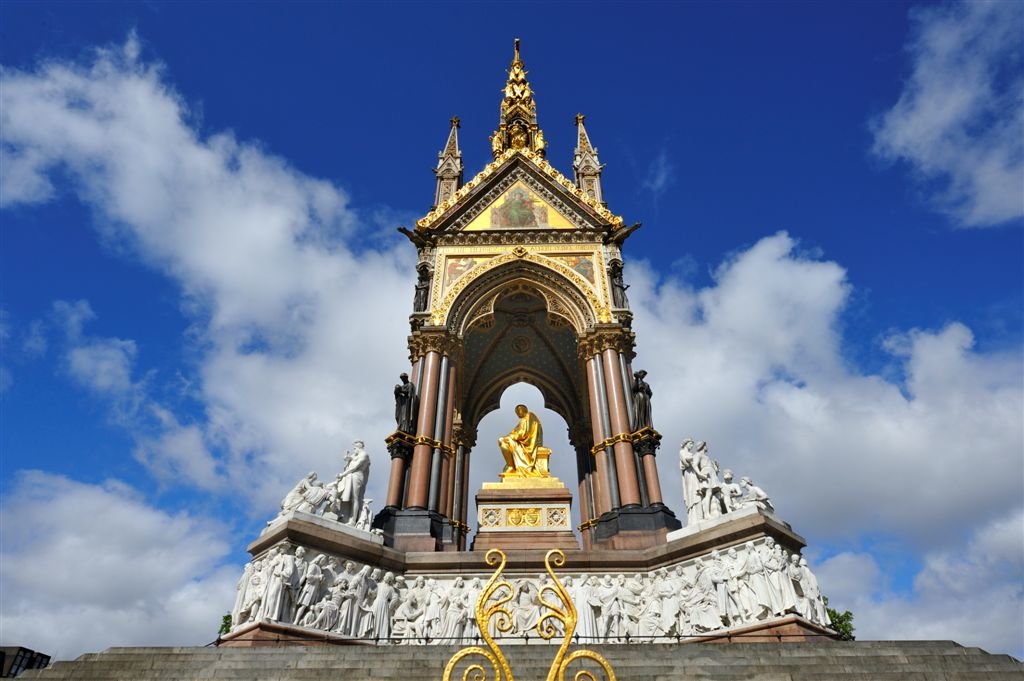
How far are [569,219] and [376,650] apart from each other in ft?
50.9

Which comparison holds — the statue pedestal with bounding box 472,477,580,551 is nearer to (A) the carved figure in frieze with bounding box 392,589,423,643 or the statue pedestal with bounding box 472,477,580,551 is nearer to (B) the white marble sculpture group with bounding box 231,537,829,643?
(B) the white marble sculpture group with bounding box 231,537,829,643

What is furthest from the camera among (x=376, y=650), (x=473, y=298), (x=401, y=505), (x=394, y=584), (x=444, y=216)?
(x=444, y=216)

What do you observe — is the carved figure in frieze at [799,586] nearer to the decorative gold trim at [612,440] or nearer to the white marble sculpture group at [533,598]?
the white marble sculpture group at [533,598]

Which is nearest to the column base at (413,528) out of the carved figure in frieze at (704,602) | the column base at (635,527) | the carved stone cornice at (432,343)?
the column base at (635,527)

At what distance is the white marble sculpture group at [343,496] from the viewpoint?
1286 centimetres

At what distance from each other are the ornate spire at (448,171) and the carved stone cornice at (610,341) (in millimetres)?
7748

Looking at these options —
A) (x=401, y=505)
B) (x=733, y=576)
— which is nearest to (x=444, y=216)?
(x=401, y=505)

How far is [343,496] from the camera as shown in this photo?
13.7 meters

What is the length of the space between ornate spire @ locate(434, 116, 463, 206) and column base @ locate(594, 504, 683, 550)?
12672 millimetres

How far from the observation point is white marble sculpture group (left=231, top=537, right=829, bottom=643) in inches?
454

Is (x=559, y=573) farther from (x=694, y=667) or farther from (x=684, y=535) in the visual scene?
(x=694, y=667)

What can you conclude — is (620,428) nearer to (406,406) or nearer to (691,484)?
(691,484)

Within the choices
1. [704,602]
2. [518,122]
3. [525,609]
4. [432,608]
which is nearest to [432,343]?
[432,608]

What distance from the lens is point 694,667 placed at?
8305 mm
